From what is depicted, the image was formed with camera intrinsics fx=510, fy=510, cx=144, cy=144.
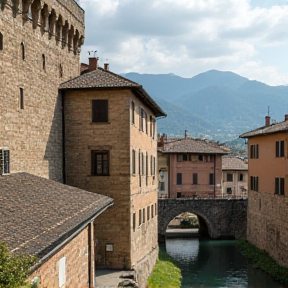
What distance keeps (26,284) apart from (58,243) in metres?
2.49

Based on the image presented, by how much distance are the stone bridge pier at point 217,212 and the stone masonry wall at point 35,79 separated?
27346mm

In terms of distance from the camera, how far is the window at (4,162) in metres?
17.3

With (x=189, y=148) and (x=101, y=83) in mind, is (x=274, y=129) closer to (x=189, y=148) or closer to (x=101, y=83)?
(x=101, y=83)

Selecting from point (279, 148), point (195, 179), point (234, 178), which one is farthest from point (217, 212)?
point (234, 178)

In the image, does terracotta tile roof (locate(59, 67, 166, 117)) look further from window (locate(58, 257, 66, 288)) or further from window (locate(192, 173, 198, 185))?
window (locate(192, 173, 198, 185))

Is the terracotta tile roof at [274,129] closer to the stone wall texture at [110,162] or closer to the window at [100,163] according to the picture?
the stone wall texture at [110,162]

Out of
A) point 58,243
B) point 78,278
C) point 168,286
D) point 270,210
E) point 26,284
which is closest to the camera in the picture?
point 26,284

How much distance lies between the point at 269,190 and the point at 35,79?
22568mm

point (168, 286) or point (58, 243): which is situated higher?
point (58, 243)

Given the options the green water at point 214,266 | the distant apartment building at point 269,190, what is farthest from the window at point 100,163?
the distant apartment building at point 269,190

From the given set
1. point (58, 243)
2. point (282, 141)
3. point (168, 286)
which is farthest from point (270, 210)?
point (58, 243)

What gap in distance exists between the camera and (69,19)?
24.8 metres

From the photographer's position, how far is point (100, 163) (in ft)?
79.5

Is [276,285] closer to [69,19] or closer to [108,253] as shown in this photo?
[108,253]
